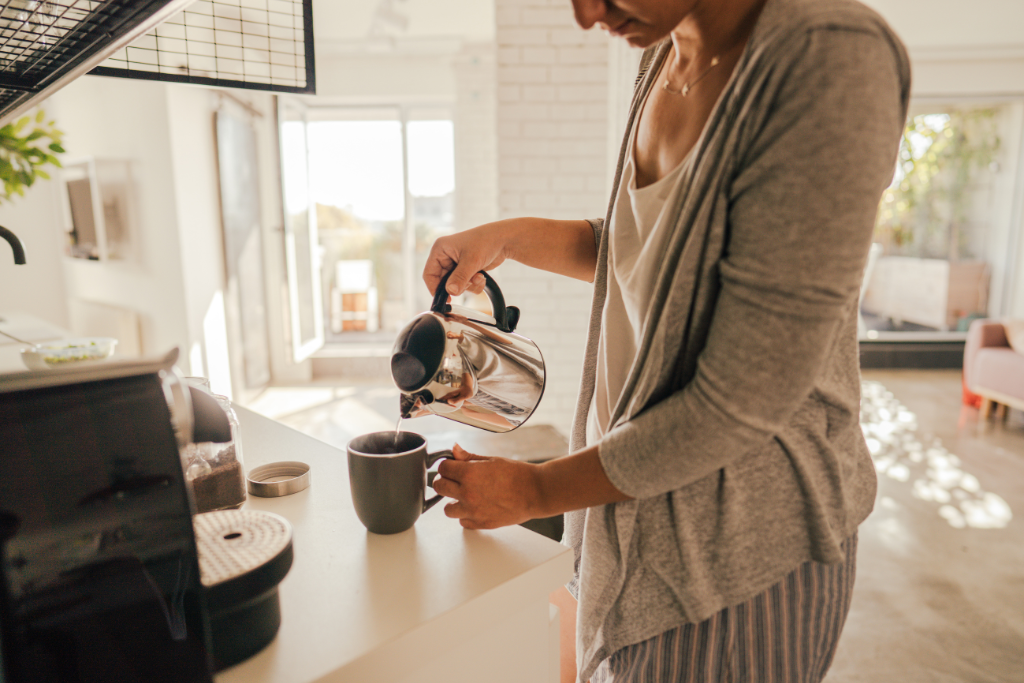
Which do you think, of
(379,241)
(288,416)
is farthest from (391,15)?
(288,416)

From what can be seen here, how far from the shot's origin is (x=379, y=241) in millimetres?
5652

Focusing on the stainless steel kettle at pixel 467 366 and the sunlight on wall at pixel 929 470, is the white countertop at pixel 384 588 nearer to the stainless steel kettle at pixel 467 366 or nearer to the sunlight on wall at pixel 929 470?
the stainless steel kettle at pixel 467 366

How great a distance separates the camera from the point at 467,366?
69 cm

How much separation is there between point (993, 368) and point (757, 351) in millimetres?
4726

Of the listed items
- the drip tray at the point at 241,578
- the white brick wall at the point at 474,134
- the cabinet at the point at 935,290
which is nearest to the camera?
the drip tray at the point at 241,578

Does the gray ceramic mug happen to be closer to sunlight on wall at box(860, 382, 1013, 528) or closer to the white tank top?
the white tank top

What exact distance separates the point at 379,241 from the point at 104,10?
505cm

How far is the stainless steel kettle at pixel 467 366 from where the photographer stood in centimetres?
65

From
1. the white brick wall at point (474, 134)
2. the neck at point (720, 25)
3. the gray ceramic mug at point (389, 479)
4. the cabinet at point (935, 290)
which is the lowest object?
the cabinet at point (935, 290)

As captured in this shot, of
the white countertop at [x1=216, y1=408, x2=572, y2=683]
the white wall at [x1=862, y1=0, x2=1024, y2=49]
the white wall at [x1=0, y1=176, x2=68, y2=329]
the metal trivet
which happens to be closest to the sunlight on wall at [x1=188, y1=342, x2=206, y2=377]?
the white wall at [x1=0, y1=176, x2=68, y2=329]

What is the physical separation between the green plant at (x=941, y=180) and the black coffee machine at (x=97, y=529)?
6.45m

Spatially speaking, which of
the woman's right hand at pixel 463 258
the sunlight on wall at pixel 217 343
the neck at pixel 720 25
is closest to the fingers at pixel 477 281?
the woman's right hand at pixel 463 258

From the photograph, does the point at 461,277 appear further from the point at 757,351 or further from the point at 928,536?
the point at 928,536

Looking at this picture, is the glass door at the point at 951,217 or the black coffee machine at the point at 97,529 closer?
the black coffee machine at the point at 97,529
